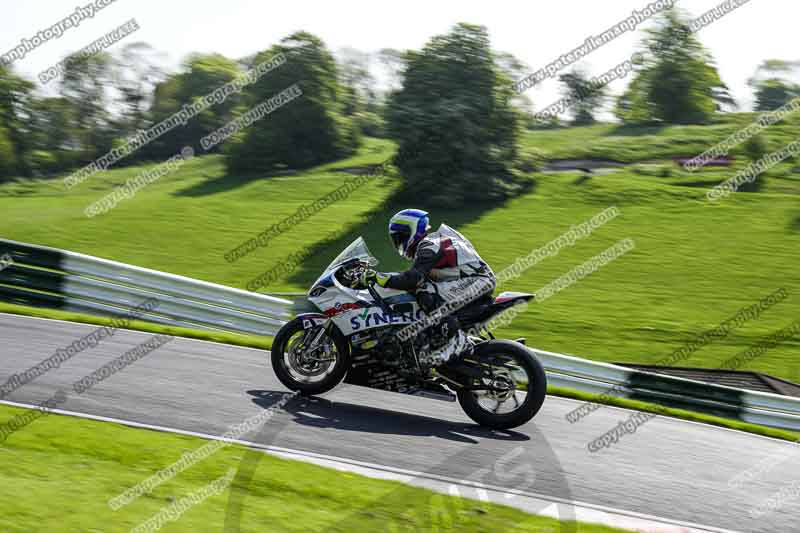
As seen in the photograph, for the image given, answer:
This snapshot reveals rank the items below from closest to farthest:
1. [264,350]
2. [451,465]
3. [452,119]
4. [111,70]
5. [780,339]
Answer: [451,465] → [264,350] → [780,339] → [452,119] → [111,70]

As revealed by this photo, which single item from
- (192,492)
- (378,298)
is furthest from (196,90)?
(192,492)

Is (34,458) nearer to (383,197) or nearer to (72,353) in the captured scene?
(72,353)

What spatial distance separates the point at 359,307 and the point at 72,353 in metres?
3.28

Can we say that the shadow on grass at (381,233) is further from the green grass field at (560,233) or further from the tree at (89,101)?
the tree at (89,101)

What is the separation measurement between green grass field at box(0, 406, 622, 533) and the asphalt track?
0.64 metres

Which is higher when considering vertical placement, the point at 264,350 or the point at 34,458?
the point at 34,458

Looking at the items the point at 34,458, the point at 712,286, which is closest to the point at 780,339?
the point at 712,286

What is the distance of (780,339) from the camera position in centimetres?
1981

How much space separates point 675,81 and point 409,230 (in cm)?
4084

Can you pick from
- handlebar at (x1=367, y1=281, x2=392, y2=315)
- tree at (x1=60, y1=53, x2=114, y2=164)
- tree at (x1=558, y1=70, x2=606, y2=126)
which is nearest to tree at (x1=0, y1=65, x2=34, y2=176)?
tree at (x1=60, y1=53, x2=114, y2=164)

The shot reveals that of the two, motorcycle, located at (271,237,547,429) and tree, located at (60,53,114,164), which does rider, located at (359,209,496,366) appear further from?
tree, located at (60,53,114,164)

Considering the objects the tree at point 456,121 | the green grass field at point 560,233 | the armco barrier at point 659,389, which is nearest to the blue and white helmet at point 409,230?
the armco barrier at point 659,389

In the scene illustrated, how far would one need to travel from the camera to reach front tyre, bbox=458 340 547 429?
25.3 ft

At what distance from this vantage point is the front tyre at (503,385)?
304 inches
